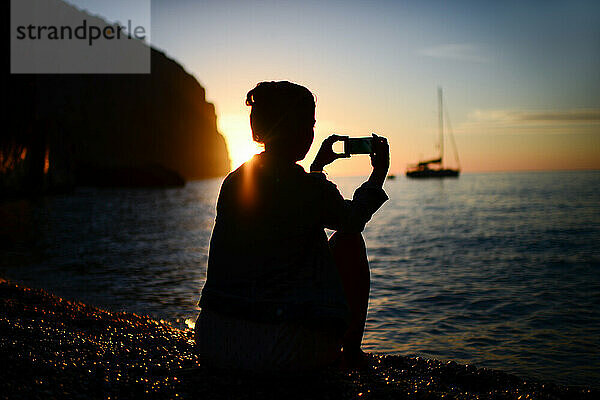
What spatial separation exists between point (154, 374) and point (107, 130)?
103180 millimetres

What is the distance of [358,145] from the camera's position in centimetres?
247

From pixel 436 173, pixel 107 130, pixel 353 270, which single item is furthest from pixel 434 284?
pixel 436 173

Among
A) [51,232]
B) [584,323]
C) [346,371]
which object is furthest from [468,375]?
[51,232]

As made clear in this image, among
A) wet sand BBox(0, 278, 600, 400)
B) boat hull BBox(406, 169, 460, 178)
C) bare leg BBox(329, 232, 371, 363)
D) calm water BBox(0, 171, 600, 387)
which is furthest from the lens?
boat hull BBox(406, 169, 460, 178)

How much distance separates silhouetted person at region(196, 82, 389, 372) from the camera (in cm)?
195

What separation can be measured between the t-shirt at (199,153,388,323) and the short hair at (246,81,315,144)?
0.13m

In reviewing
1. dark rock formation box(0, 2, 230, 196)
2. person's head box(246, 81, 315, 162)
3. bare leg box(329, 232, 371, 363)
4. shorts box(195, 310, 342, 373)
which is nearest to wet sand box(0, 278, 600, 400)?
shorts box(195, 310, 342, 373)

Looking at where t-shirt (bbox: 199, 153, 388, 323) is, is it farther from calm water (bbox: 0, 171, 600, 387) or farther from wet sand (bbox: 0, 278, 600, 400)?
calm water (bbox: 0, 171, 600, 387)

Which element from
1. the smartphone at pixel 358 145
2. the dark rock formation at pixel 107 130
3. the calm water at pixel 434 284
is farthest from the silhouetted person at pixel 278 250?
the dark rock formation at pixel 107 130

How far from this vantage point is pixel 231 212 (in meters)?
2.03

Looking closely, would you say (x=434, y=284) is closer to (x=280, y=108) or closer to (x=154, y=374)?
(x=154, y=374)

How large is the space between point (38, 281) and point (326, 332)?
25.1 ft

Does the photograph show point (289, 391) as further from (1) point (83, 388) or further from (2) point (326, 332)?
(1) point (83, 388)

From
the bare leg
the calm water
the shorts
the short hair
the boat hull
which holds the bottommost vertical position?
the calm water
